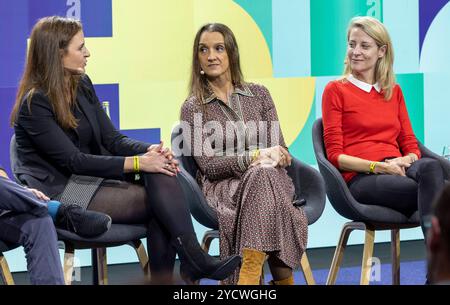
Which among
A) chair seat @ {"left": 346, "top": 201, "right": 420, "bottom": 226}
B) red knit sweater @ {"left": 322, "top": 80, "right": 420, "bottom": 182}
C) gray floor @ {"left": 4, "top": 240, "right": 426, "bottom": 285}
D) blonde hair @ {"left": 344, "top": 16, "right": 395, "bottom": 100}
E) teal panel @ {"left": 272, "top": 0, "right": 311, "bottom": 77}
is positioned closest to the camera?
chair seat @ {"left": 346, "top": 201, "right": 420, "bottom": 226}

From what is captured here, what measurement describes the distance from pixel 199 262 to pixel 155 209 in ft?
0.98

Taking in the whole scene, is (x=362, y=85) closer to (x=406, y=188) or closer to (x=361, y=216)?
(x=406, y=188)

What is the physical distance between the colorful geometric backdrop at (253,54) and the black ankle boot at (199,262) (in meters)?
1.64

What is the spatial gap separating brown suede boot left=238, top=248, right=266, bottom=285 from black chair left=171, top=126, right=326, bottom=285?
0.80ft

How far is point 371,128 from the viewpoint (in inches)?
160

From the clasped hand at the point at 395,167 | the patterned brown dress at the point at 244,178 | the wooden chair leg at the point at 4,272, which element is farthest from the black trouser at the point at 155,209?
the clasped hand at the point at 395,167

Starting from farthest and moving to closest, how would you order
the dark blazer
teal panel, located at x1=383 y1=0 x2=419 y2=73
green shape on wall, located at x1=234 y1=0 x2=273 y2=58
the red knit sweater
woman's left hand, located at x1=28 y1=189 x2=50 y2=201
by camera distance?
teal panel, located at x1=383 y1=0 x2=419 y2=73, green shape on wall, located at x1=234 y1=0 x2=273 y2=58, the red knit sweater, the dark blazer, woman's left hand, located at x1=28 y1=189 x2=50 y2=201

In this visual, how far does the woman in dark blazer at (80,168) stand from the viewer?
3352 mm

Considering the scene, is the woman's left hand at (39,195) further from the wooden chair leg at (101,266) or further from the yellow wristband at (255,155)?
the yellow wristband at (255,155)

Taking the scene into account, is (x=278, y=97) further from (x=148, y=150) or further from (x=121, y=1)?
(x=148, y=150)

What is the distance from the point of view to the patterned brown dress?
11.5 feet

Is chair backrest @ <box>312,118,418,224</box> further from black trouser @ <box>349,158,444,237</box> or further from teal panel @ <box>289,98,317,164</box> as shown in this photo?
teal panel @ <box>289,98,317,164</box>

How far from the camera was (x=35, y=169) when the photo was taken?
349cm

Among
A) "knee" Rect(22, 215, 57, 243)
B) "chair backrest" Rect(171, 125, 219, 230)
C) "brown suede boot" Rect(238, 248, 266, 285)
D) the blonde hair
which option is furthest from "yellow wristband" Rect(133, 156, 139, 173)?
the blonde hair
